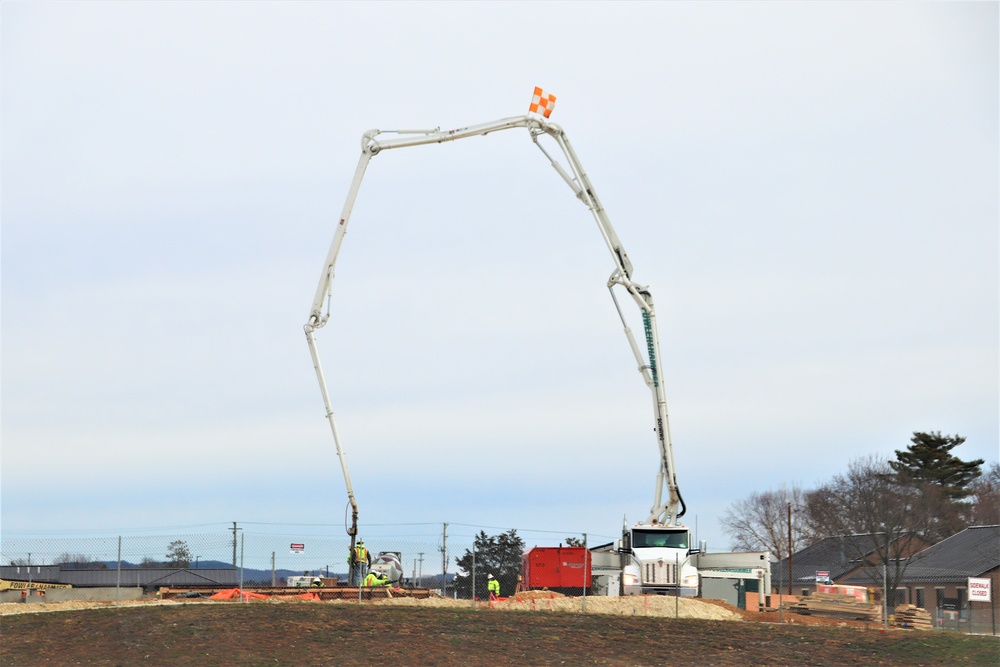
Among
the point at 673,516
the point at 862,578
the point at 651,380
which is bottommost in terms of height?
the point at 862,578

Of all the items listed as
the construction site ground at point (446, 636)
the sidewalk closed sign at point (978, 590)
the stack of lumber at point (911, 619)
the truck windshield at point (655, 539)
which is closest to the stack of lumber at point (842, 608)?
the stack of lumber at point (911, 619)

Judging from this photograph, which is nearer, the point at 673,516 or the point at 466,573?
the point at 673,516

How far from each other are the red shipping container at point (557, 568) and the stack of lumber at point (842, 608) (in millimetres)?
7121

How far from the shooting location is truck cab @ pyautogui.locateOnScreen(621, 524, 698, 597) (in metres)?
35.4

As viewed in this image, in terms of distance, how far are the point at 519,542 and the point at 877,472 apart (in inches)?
1363

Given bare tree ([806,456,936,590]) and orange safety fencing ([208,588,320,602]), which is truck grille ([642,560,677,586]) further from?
bare tree ([806,456,936,590])

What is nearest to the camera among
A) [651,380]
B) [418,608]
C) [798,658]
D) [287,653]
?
[287,653]

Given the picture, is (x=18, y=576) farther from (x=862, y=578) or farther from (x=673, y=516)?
(x=862, y=578)

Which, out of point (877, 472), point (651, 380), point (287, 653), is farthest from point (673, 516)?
point (877, 472)

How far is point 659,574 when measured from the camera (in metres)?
35.4

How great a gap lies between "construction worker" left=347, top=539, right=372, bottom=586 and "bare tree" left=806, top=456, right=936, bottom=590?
3668 cm

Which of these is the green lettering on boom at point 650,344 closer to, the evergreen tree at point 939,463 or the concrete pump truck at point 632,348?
the concrete pump truck at point 632,348

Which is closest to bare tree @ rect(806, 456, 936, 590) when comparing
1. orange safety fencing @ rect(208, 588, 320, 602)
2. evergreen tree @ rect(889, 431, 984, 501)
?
evergreen tree @ rect(889, 431, 984, 501)

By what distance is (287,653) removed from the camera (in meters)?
25.0
